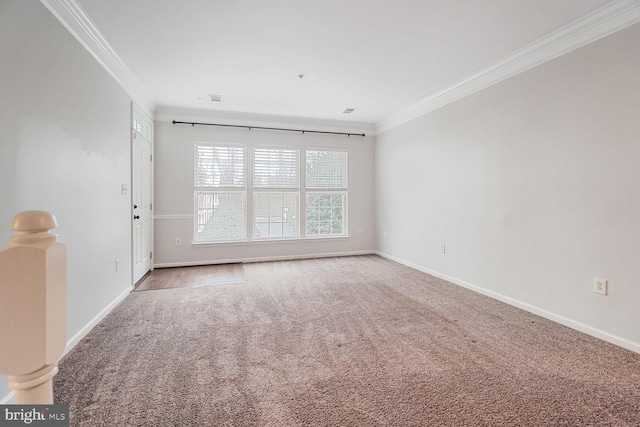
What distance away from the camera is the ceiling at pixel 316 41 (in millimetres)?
2287

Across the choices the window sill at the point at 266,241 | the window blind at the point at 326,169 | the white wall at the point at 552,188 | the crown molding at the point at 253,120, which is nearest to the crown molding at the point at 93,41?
the crown molding at the point at 253,120

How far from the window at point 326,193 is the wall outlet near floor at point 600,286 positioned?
3.83 meters

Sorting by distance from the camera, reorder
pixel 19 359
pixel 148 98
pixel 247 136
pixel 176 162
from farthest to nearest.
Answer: pixel 247 136 → pixel 176 162 → pixel 148 98 → pixel 19 359

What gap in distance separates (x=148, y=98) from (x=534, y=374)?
5195 millimetres

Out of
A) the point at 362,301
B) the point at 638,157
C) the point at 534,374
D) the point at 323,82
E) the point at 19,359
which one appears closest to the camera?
the point at 19,359

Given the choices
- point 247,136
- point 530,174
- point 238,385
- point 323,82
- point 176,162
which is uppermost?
point 323,82

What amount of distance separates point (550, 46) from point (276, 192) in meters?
4.11

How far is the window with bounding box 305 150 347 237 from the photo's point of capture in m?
5.60

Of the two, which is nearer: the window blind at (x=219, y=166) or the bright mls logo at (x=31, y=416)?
the bright mls logo at (x=31, y=416)

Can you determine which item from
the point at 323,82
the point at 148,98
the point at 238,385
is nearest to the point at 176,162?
the point at 148,98

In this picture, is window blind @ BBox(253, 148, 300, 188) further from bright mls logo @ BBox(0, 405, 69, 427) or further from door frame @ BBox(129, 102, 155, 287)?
bright mls logo @ BBox(0, 405, 69, 427)

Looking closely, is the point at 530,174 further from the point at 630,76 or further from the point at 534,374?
the point at 534,374

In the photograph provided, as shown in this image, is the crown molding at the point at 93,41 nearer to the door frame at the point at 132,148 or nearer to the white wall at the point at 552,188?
the door frame at the point at 132,148

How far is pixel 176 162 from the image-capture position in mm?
4801
